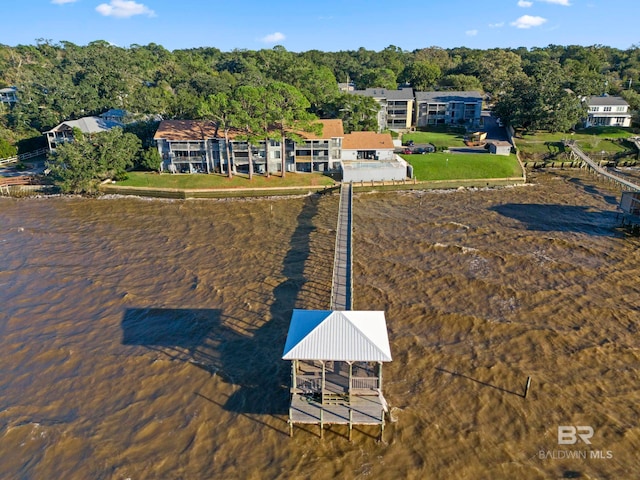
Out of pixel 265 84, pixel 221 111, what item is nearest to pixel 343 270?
pixel 221 111

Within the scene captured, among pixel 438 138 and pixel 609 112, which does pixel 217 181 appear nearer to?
pixel 438 138

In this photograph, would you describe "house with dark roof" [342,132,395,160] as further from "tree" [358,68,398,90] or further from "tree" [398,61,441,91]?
"tree" [398,61,441,91]

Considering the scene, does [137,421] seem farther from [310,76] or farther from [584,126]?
[584,126]

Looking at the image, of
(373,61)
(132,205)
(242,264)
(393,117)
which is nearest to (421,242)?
(242,264)

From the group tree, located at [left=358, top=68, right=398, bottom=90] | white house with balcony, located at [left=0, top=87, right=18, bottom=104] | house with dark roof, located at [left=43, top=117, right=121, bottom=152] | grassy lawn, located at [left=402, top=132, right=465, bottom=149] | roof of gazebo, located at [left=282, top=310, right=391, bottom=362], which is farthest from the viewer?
tree, located at [left=358, top=68, right=398, bottom=90]

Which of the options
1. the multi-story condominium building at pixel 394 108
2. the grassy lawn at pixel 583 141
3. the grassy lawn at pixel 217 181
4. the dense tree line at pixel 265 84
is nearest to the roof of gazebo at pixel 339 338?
the grassy lawn at pixel 217 181

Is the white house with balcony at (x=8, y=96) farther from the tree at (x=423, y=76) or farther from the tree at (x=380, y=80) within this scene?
the tree at (x=423, y=76)

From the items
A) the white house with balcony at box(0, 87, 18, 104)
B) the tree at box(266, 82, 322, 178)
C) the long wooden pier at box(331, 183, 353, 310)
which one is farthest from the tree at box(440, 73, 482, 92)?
the white house with balcony at box(0, 87, 18, 104)
